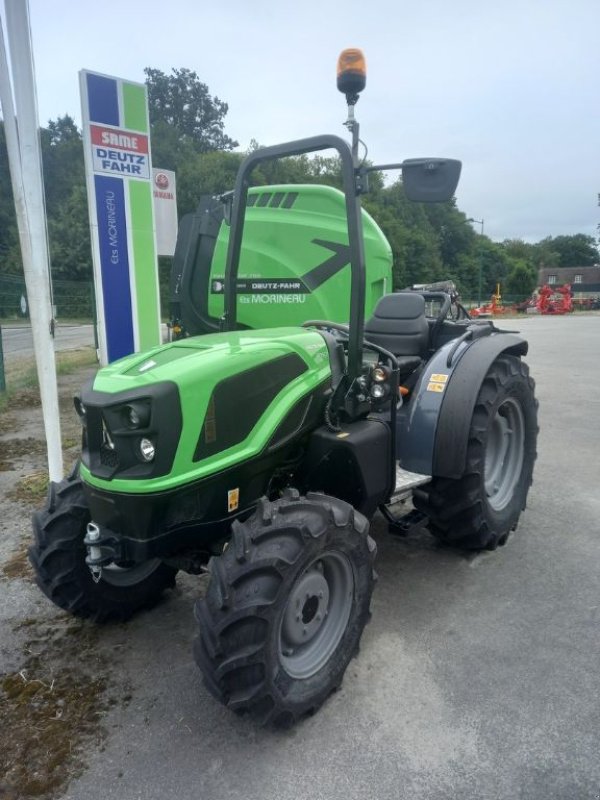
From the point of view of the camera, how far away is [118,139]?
4.61 meters

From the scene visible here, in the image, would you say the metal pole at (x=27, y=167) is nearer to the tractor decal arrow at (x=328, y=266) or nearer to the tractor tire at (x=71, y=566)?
the tractor tire at (x=71, y=566)

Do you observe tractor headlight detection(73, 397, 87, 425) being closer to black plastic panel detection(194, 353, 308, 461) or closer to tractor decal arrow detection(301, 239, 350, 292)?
black plastic panel detection(194, 353, 308, 461)

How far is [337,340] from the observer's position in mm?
2961

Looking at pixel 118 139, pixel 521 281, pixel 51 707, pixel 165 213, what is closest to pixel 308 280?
pixel 165 213

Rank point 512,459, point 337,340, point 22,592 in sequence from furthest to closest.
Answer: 1. point 512,459
2. point 22,592
3. point 337,340

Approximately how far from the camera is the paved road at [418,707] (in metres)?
1.98

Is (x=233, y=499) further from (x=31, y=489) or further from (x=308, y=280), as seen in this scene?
(x=308, y=280)

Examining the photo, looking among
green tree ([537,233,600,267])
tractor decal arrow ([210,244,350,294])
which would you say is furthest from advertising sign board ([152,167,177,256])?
green tree ([537,233,600,267])

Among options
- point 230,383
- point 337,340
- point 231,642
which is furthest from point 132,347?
point 231,642

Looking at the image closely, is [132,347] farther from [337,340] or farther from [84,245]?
[84,245]

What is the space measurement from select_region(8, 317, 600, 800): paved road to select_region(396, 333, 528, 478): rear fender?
659 millimetres

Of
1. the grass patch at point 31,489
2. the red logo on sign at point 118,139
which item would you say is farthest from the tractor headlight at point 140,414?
the red logo on sign at point 118,139

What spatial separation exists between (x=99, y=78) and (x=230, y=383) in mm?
3365

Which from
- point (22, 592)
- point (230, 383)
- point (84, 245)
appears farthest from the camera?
point (84, 245)
